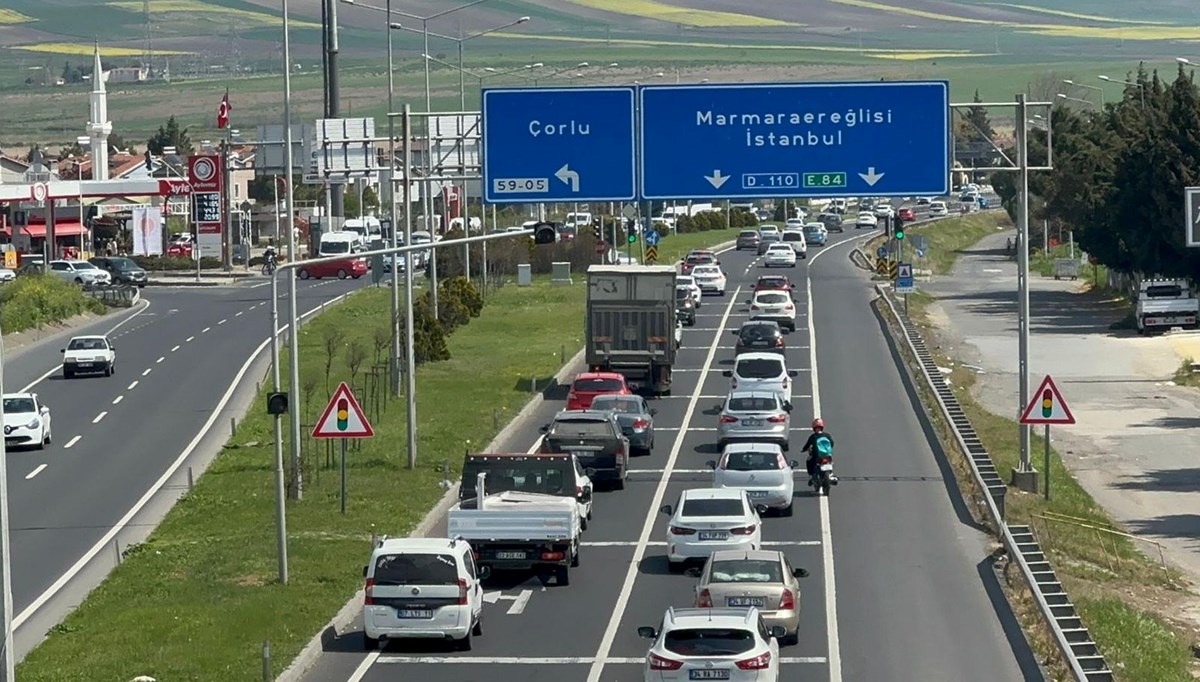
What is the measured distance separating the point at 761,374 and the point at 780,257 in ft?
165

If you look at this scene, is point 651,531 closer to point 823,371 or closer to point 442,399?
point 442,399

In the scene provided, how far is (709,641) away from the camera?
76.4 ft

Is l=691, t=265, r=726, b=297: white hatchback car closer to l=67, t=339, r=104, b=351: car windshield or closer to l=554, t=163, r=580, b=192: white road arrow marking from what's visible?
l=67, t=339, r=104, b=351: car windshield

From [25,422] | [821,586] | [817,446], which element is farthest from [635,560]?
[25,422]

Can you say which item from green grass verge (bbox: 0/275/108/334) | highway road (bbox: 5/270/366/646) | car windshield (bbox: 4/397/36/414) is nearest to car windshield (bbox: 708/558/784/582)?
highway road (bbox: 5/270/366/646)

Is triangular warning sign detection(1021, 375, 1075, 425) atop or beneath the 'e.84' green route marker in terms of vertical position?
beneath

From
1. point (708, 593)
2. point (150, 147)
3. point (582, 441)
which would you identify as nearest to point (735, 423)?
point (582, 441)

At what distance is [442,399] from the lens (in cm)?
5672

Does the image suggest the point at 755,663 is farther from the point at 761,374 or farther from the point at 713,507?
the point at 761,374

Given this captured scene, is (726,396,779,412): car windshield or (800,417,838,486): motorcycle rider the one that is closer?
(800,417,838,486): motorcycle rider

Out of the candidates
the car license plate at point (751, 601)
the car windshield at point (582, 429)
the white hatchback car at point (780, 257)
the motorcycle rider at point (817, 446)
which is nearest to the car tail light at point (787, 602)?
the car license plate at point (751, 601)

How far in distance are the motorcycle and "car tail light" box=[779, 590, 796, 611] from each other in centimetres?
1324

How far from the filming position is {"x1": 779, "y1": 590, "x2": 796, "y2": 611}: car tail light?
2720 centimetres

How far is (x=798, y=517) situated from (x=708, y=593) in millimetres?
11193
